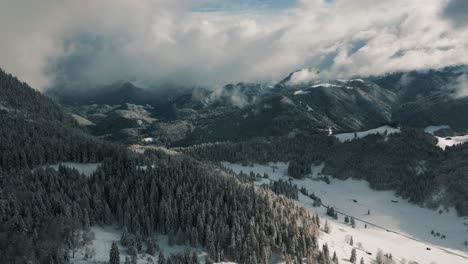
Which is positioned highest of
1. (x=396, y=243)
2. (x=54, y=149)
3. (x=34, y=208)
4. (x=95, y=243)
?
(x=54, y=149)

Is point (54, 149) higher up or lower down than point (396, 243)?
higher up

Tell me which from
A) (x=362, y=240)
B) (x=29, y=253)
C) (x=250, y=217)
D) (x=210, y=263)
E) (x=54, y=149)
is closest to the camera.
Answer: (x=29, y=253)

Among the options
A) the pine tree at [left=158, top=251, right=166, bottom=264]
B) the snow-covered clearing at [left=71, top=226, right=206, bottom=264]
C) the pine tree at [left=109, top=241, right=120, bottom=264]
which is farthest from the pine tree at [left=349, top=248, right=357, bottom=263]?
the pine tree at [left=109, top=241, right=120, bottom=264]

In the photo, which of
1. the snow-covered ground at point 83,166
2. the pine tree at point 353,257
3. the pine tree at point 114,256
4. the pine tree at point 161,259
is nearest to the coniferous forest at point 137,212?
the pine tree at point 114,256

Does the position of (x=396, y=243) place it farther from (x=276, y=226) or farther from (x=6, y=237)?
(x=6, y=237)

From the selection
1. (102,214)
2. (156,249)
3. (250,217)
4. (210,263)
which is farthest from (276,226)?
(102,214)

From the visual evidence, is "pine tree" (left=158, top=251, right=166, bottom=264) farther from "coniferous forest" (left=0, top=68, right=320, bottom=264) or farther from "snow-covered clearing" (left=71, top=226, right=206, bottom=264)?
"coniferous forest" (left=0, top=68, right=320, bottom=264)

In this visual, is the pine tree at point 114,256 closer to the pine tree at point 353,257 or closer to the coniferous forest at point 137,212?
the coniferous forest at point 137,212

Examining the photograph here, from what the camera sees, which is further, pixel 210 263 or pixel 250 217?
pixel 250 217

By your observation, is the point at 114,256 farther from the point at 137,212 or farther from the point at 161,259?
the point at 137,212
